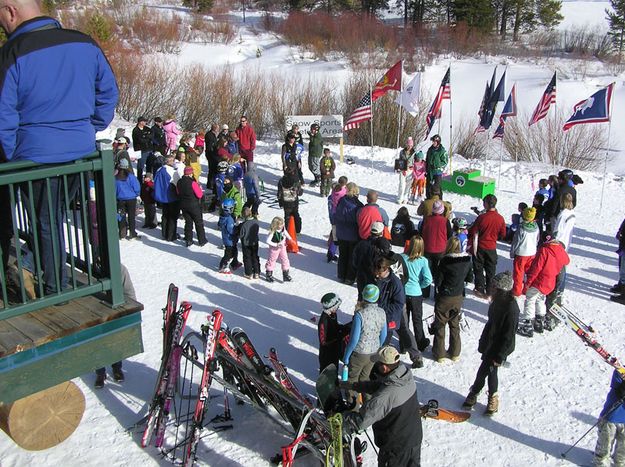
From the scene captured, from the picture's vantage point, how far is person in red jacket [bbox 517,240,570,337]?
8773 millimetres

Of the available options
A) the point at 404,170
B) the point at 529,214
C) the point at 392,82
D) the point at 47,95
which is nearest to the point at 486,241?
the point at 529,214

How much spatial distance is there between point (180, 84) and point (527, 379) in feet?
74.8

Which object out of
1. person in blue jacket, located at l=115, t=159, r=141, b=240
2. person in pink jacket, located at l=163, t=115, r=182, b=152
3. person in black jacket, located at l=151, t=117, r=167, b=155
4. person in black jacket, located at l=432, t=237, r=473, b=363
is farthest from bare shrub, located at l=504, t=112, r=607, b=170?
person in black jacket, located at l=432, t=237, r=473, b=363

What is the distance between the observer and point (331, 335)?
297 inches

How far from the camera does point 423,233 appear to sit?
1005cm

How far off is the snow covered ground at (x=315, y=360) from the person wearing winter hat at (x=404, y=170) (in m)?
0.46

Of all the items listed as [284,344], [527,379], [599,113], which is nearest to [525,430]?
[527,379]

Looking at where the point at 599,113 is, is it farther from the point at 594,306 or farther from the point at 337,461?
the point at 337,461

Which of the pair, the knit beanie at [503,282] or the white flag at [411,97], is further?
the white flag at [411,97]

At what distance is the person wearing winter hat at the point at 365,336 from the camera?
6949mm

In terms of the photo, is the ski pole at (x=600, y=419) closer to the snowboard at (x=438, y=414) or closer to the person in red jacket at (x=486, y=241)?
the snowboard at (x=438, y=414)

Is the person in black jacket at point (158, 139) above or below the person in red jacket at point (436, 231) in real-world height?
above

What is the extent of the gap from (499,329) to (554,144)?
1769 centimetres

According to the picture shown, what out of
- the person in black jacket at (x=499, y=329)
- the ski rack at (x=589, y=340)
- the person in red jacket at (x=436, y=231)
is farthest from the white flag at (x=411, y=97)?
the ski rack at (x=589, y=340)
